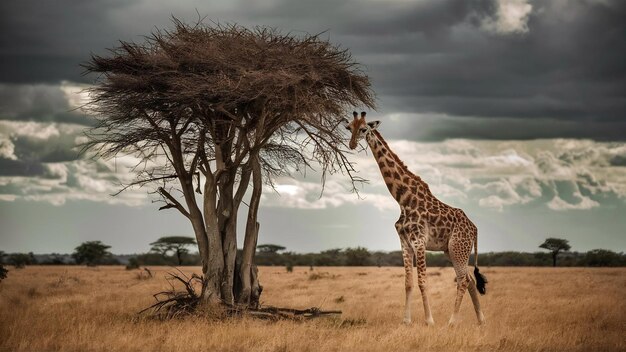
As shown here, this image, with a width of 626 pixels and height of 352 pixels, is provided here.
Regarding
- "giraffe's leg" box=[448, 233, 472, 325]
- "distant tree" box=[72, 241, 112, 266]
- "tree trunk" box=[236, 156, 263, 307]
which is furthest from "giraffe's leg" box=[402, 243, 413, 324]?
"distant tree" box=[72, 241, 112, 266]

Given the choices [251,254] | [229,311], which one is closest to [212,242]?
[251,254]

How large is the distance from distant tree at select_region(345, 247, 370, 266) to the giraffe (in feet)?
204

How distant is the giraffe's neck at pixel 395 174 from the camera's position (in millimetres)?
16406

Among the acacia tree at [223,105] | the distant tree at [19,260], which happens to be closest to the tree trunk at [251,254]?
the acacia tree at [223,105]

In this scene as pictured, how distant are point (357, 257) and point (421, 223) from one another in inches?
2501

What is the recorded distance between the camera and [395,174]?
16484mm

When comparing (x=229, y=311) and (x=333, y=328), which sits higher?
(x=229, y=311)

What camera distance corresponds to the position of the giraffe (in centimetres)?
1574

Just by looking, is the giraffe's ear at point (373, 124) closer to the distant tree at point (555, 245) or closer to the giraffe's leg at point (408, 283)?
the giraffe's leg at point (408, 283)

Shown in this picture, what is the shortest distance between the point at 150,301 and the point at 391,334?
10.2m

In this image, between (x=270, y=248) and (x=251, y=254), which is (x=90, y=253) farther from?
(x=251, y=254)

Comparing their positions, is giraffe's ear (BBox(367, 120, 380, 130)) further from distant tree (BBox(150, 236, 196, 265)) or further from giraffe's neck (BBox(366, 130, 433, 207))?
distant tree (BBox(150, 236, 196, 265))

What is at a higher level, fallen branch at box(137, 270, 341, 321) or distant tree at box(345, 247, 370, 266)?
distant tree at box(345, 247, 370, 266)

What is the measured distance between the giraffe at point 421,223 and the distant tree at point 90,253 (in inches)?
2404
